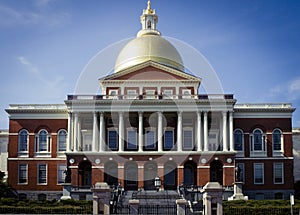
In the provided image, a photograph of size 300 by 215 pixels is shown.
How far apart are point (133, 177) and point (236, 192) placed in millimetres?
11902

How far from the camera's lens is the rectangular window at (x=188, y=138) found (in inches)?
2544

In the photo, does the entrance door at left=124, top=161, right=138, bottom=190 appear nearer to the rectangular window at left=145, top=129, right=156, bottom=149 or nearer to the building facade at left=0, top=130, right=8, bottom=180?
the rectangular window at left=145, top=129, right=156, bottom=149

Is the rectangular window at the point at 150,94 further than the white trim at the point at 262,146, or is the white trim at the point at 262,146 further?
the white trim at the point at 262,146

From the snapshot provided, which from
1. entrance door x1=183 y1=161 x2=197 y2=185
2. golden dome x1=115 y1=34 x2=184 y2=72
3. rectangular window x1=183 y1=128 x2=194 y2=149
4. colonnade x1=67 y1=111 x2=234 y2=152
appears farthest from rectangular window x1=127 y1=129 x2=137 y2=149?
golden dome x1=115 y1=34 x2=184 y2=72

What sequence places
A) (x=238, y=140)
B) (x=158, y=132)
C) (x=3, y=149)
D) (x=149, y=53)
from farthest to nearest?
(x=3, y=149) → (x=149, y=53) → (x=238, y=140) → (x=158, y=132)

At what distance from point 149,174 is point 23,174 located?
1497 centimetres

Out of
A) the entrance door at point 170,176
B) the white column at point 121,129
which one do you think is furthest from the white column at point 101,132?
the entrance door at point 170,176

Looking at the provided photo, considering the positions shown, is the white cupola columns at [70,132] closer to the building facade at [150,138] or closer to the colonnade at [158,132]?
the colonnade at [158,132]

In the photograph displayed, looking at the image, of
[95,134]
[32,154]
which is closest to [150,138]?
[95,134]

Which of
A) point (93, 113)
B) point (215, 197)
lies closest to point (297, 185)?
point (93, 113)

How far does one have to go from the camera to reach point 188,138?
213ft

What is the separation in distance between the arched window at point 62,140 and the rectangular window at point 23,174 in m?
4.49

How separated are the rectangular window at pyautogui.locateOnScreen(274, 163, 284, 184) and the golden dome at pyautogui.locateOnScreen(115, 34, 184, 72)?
16.5 metres

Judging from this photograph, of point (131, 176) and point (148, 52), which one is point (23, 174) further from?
point (148, 52)
